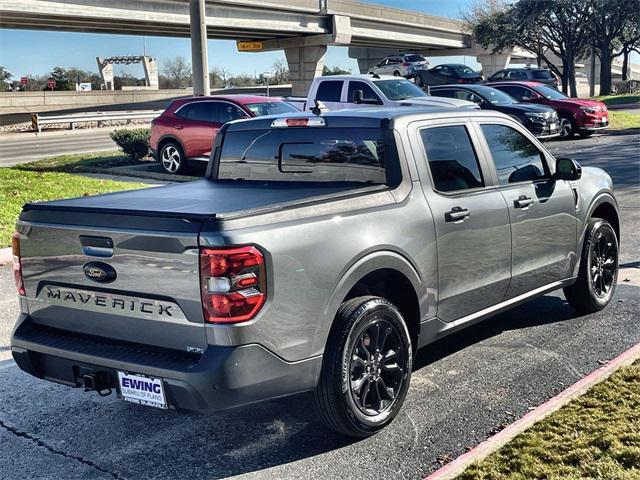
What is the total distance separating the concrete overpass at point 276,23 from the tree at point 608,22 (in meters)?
16.8

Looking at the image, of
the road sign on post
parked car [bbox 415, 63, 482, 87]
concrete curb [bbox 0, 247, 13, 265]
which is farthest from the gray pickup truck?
the road sign on post

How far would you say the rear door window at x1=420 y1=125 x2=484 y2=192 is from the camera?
16.2 ft

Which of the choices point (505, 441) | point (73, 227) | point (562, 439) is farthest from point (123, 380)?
point (562, 439)

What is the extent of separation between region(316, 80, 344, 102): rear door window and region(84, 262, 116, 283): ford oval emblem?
49.7ft

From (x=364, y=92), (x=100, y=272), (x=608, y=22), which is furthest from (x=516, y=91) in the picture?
(x=608, y=22)

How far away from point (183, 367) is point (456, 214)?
2.10 meters

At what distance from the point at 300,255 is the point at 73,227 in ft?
3.92

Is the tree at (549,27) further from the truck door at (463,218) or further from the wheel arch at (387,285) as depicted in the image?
the wheel arch at (387,285)

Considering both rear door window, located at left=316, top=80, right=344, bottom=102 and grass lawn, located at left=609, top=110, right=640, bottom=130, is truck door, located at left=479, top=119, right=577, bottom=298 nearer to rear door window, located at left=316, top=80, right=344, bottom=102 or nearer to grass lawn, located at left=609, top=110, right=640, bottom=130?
rear door window, located at left=316, top=80, right=344, bottom=102

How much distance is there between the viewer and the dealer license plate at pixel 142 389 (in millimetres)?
3711

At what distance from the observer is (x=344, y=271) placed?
13.2 feet

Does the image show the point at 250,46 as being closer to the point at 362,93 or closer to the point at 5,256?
the point at 362,93

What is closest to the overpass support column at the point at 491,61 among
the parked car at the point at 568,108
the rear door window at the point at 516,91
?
the rear door window at the point at 516,91

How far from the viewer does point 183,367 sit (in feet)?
11.9
